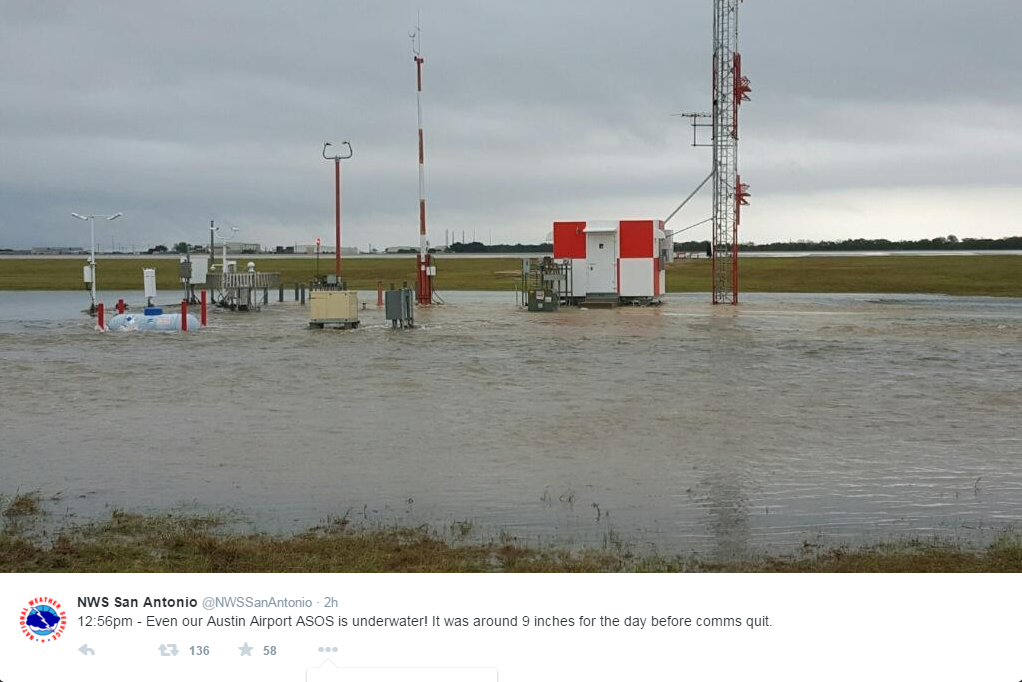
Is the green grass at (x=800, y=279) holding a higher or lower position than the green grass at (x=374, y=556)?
higher

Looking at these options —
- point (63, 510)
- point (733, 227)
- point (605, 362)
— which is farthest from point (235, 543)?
point (733, 227)

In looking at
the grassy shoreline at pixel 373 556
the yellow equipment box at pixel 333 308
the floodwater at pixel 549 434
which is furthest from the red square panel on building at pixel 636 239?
the grassy shoreline at pixel 373 556

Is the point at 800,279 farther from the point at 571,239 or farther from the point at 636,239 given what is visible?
the point at 571,239

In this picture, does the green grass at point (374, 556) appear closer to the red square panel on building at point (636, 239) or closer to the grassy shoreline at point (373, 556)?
the grassy shoreline at point (373, 556)

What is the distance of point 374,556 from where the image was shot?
7922mm

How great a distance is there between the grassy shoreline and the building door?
38108mm

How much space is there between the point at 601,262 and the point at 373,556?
39.5 meters

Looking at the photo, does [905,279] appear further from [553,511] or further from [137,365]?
[553,511]

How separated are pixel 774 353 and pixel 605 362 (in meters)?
4.42

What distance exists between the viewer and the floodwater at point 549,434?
995 cm
